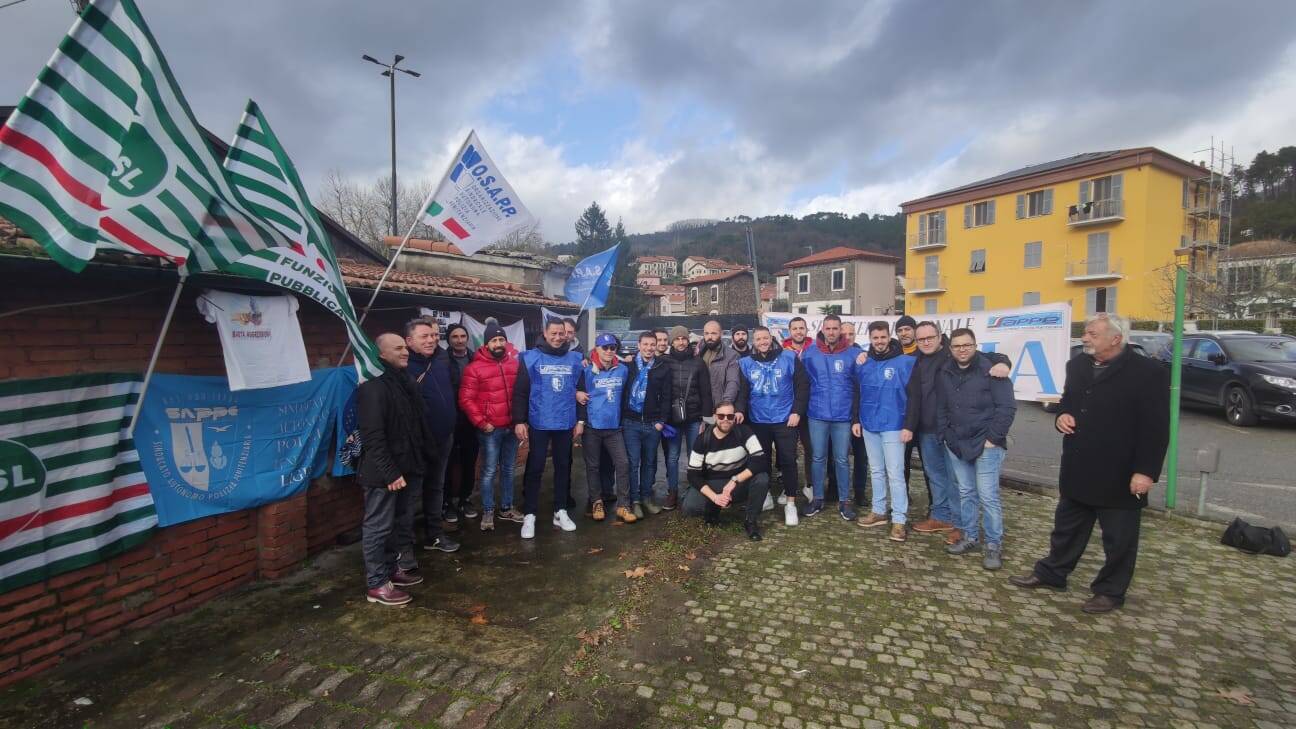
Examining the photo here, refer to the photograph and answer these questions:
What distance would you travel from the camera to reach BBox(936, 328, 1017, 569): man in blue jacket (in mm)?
4531

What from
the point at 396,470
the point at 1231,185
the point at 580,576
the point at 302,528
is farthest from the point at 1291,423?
the point at 1231,185

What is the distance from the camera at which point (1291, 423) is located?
10008mm

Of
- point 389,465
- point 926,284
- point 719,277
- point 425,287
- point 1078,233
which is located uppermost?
point 1078,233

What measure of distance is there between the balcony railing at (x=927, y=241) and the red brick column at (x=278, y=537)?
41535 mm

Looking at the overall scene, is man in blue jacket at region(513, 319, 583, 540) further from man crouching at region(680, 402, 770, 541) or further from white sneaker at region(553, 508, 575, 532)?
man crouching at region(680, 402, 770, 541)

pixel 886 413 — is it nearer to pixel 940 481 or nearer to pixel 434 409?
pixel 940 481

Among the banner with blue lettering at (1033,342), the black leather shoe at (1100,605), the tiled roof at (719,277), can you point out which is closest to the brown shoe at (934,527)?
the black leather shoe at (1100,605)

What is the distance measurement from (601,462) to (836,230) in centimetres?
8149

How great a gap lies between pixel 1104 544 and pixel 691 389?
3487mm

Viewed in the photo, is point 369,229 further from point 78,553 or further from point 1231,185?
point 1231,185

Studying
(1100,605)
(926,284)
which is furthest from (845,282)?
(1100,605)

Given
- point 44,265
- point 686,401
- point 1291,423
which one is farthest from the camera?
point 1291,423

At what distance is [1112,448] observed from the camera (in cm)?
378

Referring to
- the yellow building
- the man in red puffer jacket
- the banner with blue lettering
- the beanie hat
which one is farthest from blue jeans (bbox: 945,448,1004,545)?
the yellow building
